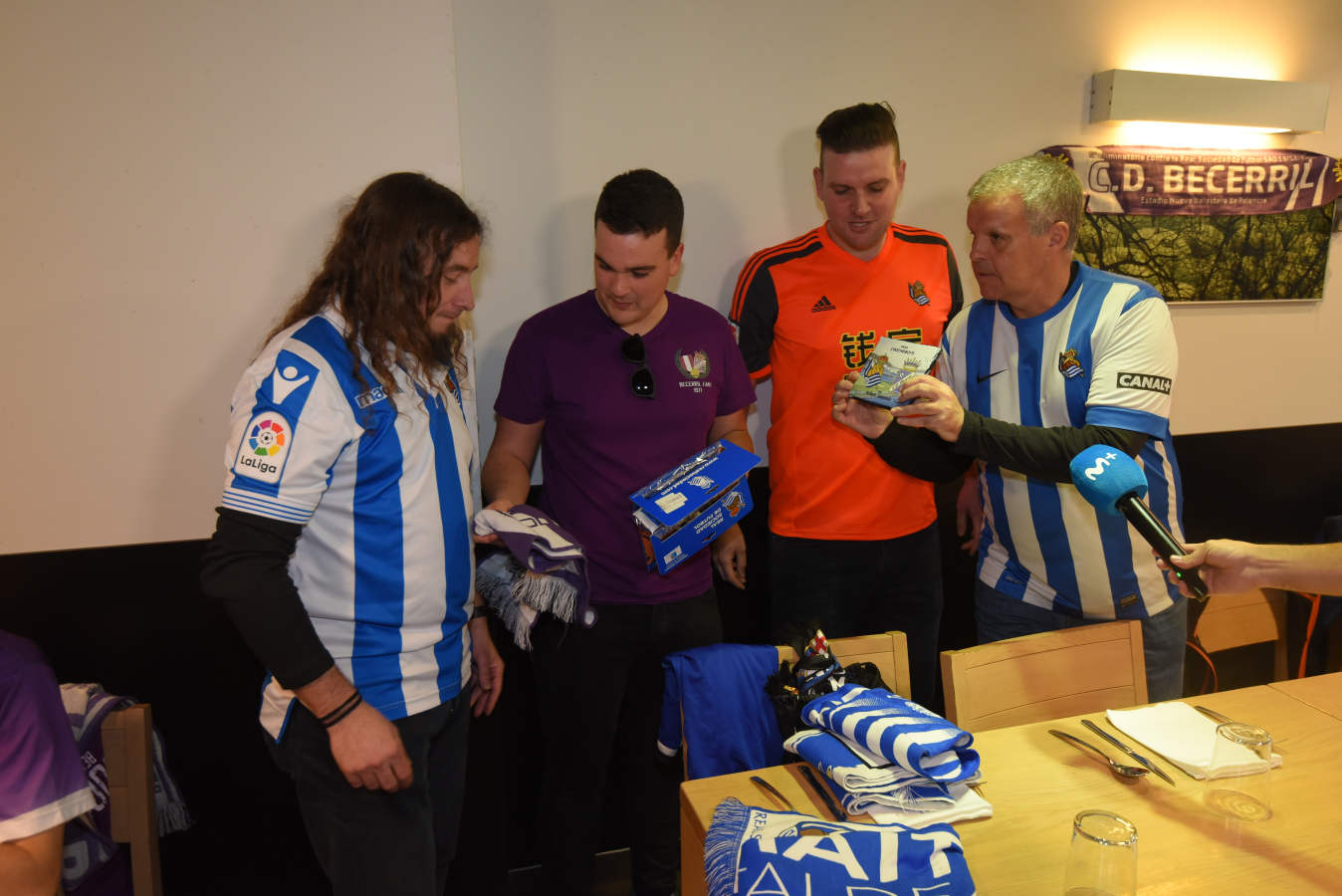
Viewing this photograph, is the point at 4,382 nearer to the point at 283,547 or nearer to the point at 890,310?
the point at 283,547

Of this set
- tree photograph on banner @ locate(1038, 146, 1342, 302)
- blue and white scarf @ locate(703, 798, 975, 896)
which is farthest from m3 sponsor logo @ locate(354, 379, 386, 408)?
tree photograph on banner @ locate(1038, 146, 1342, 302)

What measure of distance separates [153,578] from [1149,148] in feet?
11.6

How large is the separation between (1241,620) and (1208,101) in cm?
187

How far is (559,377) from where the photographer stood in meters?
2.12

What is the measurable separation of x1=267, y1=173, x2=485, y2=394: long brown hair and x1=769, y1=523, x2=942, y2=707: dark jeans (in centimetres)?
128

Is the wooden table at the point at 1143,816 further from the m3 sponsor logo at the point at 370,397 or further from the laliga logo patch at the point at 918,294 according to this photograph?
the laliga logo patch at the point at 918,294

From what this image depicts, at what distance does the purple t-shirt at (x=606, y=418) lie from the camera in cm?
212

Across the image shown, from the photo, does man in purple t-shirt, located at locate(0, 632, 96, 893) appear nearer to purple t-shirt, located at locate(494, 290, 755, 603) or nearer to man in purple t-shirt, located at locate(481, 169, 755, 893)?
man in purple t-shirt, located at locate(481, 169, 755, 893)

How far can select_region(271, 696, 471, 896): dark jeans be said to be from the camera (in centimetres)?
150

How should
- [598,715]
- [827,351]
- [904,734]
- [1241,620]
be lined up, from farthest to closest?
1. [1241,620]
2. [827,351]
3. [598,715]
4. [904,734]

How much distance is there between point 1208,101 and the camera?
3.03 meters

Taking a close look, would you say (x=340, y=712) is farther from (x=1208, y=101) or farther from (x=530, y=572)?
(x=1208, y=101)

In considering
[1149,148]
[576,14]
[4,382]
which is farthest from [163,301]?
[1149,148]

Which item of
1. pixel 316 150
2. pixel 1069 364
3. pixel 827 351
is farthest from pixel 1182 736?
pixel 316 150
